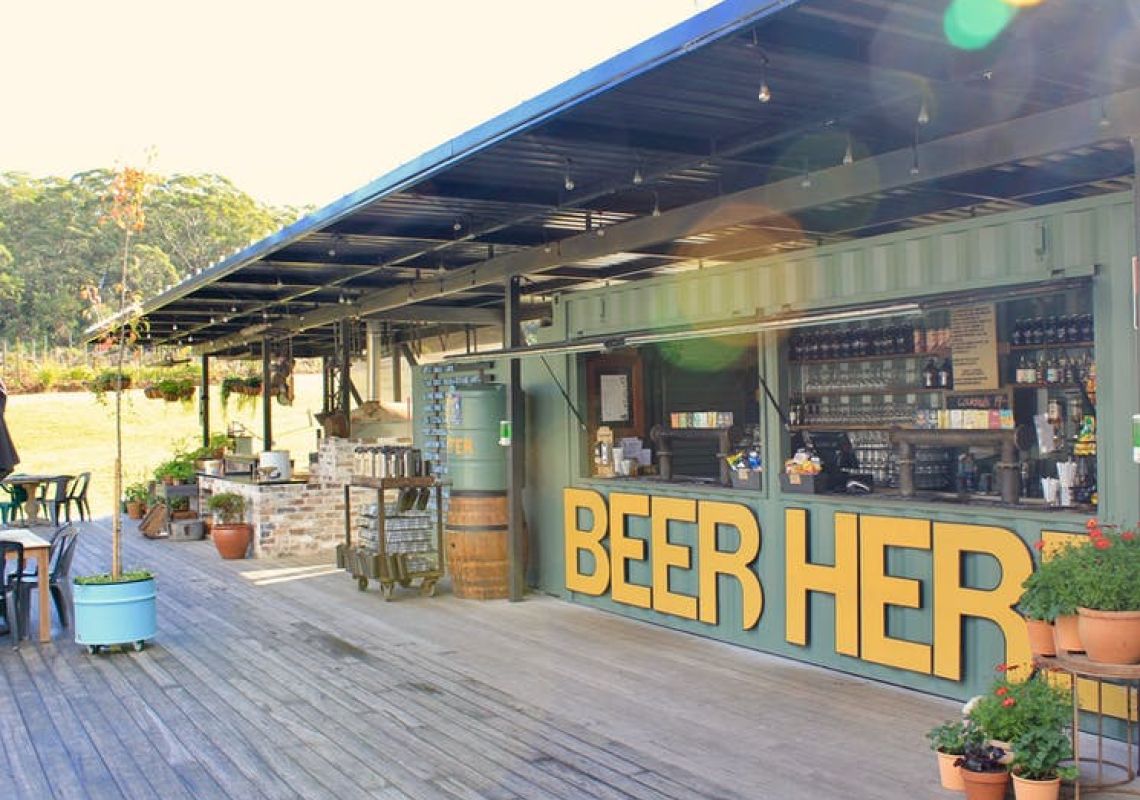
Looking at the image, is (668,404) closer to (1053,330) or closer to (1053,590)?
(1053,330)

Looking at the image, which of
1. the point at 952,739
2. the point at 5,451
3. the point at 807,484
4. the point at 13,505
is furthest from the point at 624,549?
the point at 13,505

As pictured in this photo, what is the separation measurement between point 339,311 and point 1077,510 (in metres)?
9.34

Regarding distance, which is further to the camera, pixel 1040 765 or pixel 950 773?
pixel 950 773

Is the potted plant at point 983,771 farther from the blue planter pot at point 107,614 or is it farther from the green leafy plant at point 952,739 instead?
the blue planter pot at point 107,614

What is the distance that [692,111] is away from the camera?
5.54m

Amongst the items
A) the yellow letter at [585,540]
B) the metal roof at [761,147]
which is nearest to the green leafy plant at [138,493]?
the metal roof at [761,147]

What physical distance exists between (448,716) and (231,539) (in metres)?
7.43

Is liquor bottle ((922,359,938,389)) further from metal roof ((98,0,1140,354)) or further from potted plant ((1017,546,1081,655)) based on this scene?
potted plant ((1017,546,1081,655))

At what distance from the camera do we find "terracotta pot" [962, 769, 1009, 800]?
4258 mm

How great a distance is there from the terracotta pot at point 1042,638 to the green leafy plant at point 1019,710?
0.45 ft

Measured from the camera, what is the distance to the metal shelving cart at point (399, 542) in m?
9.67

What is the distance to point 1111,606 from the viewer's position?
4219 millimetres

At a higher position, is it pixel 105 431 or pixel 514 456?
pixel 514 456

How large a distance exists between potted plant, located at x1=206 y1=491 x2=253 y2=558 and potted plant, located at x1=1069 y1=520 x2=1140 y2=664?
33.4ft
